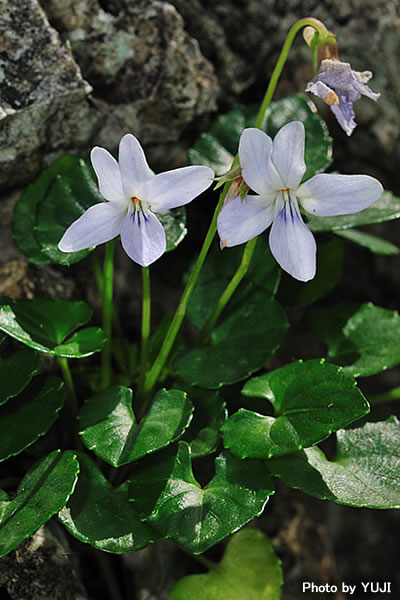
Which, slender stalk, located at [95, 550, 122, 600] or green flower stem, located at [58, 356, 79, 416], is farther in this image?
slender stalk, located at [95, 550, 122, 600]

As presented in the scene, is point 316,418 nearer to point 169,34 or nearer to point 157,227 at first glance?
point 157,227

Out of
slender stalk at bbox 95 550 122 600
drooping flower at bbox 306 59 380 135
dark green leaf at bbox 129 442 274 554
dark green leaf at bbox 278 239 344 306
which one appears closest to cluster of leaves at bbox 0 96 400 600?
dark green leaf at bbox 129 442 274 554

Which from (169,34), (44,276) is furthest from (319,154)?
(44,276)

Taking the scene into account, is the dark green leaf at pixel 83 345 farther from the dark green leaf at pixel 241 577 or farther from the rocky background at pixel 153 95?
the dark green leaf at pixel 241 577

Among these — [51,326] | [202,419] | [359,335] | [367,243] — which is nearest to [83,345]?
[51,326]

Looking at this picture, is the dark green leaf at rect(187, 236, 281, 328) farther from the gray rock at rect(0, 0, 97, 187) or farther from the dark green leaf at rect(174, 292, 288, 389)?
the gray rock at rect(0, 0, 97, 187)

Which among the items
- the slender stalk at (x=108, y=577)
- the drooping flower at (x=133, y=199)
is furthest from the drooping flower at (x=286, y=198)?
the slender stalk at (x=108, y=577)
